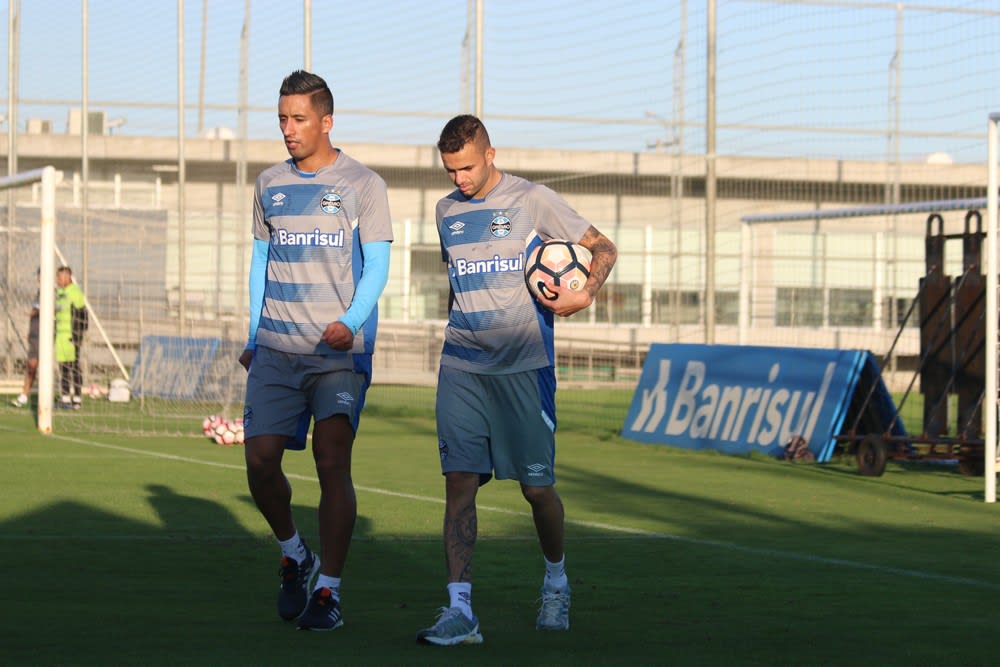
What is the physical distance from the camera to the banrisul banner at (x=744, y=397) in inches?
562

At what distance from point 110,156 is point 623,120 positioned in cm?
1164

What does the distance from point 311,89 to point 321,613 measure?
6.74ft

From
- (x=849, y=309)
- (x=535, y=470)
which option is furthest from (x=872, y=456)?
(x=849, y=309)

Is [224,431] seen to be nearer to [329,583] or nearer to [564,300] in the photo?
[329,583]

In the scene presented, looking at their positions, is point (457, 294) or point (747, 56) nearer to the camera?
point (457, 294)

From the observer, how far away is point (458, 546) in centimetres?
581

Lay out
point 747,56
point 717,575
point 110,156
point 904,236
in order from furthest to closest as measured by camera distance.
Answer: point 110,156
point 904,236
point 747,56
point 717,575

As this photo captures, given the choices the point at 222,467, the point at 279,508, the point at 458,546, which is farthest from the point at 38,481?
the point at 458,546

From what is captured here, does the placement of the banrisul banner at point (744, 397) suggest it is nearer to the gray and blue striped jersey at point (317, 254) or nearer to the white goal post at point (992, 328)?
the white goal post at point (992, 328)

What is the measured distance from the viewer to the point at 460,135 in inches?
232

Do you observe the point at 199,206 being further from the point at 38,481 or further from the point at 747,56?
the point at 38,481

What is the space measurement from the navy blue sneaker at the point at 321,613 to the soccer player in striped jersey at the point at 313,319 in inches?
8.3

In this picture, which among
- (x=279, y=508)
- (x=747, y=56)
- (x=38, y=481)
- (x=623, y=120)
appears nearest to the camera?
(x=279, y=508)

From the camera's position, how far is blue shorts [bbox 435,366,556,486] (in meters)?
5.93
